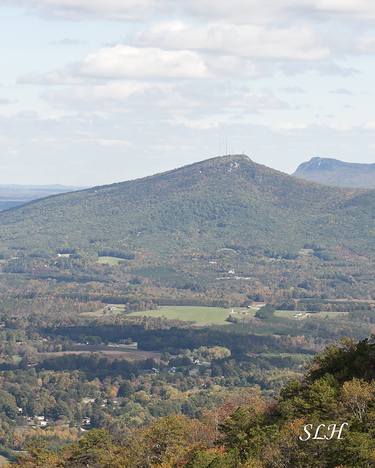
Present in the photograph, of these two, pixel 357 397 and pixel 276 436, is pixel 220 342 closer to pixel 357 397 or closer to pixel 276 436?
pixel 357 397

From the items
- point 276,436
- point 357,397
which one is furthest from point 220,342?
point 276,436

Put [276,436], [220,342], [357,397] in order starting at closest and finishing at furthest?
[276,436], [357,397], [220,342]

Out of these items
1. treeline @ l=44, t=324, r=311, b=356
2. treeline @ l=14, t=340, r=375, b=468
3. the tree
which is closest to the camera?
treeline @ l=14, t=340, r=375, b=468

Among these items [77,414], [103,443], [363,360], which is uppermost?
[363,360]

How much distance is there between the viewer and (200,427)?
82.6 meters

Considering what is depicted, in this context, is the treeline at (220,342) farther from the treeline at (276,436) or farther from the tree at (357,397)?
the tree at (357,397)

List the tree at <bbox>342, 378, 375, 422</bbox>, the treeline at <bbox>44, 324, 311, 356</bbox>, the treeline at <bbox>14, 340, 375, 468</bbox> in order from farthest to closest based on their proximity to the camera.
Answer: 1. the treeline at <bbox>44, 324, 311, 356</bbox>
2. the tree at <bbox>342, 378, 375, 422</bbox>
3. the treeline at <bbox>14, 340, 375, 468</bbox>

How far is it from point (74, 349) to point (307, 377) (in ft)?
358

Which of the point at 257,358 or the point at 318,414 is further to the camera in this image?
the point at 257,358

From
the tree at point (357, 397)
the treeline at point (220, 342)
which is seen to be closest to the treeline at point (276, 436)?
the tree at point (357, 397)

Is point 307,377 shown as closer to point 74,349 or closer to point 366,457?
point 366,457

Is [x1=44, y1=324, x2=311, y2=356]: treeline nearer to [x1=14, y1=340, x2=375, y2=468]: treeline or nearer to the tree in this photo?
[x1=14, y1=340, x2=375, y2=468]: treeline

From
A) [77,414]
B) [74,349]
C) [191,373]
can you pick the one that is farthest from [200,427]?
[74,349]

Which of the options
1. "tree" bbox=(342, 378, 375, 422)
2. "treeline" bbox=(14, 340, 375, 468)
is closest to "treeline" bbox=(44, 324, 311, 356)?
"treeline" bbox=(14, 340, 375, 468)
